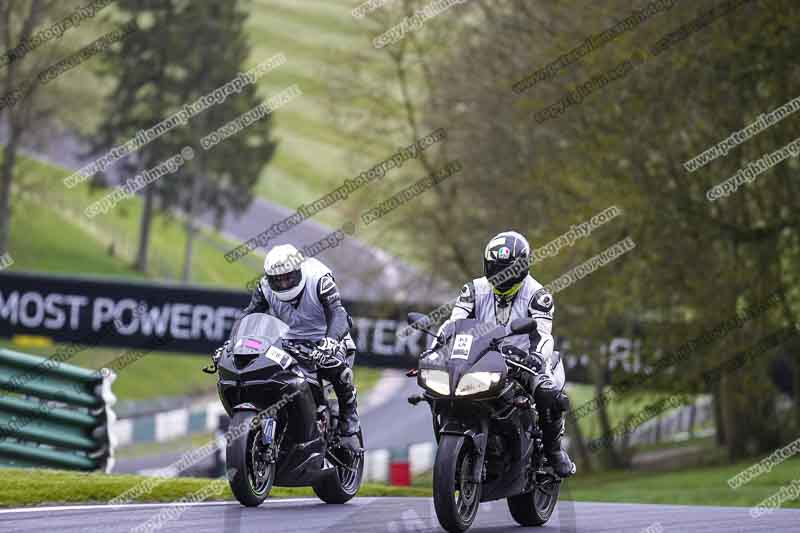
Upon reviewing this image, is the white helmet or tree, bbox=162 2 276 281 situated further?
tree, bbox=162 2 276 281

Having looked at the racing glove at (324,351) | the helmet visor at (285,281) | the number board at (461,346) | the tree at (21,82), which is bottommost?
the number board at (461,346)

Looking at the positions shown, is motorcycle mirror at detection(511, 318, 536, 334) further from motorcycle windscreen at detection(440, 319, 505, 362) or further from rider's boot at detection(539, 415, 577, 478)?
rider's boot at detection(539, 415, 577, 478)

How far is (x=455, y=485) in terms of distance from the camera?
31.0 feet

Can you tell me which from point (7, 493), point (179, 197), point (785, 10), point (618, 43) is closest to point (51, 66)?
point (179, 197)

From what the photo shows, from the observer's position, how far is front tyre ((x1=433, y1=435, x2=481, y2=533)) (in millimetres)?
9242

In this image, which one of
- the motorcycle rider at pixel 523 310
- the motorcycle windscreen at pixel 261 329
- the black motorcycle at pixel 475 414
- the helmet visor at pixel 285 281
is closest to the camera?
the black motorcycle at pixel 475 414

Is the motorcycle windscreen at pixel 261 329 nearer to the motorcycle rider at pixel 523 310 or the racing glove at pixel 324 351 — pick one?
the racing glove at pixel 324 351

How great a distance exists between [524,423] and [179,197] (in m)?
50.7

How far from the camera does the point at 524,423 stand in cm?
1031

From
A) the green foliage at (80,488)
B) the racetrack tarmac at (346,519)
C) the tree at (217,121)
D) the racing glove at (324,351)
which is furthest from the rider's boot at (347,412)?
the tree at (217,121)

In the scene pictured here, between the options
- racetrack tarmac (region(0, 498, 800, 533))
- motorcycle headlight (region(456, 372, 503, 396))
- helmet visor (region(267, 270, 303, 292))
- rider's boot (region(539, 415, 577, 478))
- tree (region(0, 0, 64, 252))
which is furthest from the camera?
tree (region(0, 0, 64, 252))

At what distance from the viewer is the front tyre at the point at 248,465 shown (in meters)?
10.3

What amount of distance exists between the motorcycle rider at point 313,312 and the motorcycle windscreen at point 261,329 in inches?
15.9

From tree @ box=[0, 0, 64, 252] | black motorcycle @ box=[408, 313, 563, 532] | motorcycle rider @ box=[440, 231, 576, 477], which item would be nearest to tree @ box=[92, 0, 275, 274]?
tree @ box=[0, 0, 64, 252]
